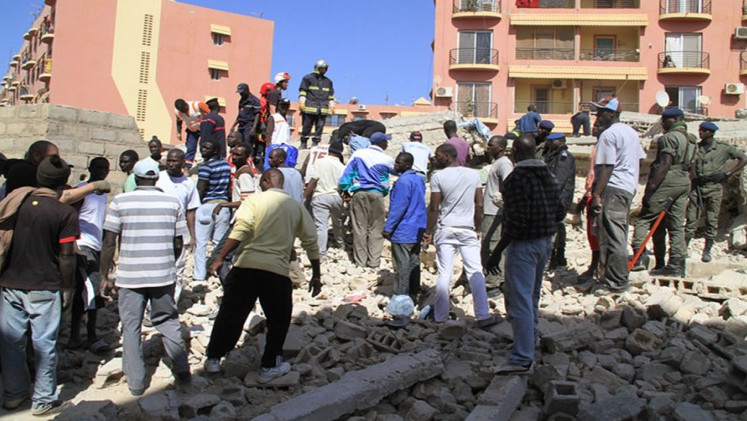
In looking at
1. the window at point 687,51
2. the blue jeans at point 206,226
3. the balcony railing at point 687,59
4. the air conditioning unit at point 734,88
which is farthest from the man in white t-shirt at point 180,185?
the air conditioning unit at point 734,88

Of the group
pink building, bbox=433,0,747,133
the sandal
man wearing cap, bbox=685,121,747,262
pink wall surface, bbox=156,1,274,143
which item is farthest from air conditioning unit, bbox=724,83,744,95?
the sandal

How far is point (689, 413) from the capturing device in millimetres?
3580

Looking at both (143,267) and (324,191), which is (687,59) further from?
(143,267)

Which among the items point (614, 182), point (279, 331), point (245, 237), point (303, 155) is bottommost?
point (279, 331)

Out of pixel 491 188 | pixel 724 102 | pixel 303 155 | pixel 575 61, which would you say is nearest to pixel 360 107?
pixel 575 61

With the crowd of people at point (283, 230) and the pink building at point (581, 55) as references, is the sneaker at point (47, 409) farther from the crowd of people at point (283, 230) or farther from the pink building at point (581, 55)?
the pink building at point (581, 55)

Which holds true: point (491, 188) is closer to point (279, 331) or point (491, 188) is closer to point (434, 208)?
point (434, 208)

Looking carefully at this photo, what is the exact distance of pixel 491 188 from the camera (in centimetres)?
622

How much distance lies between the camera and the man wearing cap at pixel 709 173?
712 centimetres

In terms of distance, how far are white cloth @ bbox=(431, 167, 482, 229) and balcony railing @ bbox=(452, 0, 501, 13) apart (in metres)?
27.0

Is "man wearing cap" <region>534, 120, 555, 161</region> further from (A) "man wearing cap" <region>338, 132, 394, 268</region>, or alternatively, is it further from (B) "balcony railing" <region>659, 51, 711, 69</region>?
(B) "balcony railing" <region>659, 51, 711, 69</region>

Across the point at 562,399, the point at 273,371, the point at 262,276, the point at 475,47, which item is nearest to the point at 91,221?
the point at 262,276

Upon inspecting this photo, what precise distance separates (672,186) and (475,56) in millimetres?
25344

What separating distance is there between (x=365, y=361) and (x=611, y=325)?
2331mm
